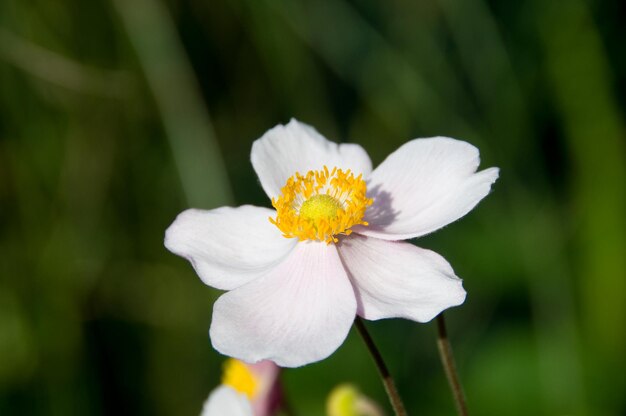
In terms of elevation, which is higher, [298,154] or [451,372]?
[298,154]

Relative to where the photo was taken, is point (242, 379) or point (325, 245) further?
point (242, 379)

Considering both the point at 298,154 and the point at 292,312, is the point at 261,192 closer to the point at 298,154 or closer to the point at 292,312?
the point at 298,154

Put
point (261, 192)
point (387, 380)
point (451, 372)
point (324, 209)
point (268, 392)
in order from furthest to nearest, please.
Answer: point (261, 192), point (268, 392), point (324, 209), point (451, 372), point (387, 380)

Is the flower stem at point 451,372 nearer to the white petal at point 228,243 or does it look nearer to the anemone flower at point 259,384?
the white petal at point 228,243

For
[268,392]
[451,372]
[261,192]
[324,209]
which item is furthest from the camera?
[261,192]

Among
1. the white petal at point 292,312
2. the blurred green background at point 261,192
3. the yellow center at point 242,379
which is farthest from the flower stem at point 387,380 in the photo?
the blurred green background at point 261,192

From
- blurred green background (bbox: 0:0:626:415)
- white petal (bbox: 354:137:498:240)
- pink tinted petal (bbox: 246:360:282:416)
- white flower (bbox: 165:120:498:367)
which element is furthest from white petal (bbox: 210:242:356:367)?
blurred green background (bbox: 0:0:626:415)

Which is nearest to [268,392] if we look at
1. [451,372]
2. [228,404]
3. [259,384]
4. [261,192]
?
[259,384]
